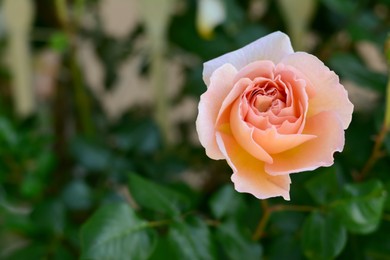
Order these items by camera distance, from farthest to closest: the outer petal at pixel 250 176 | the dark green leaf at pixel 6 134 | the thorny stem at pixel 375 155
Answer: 1. the dark green leaf at pixel 6 134
2. the thorny stem at pixel 375 155
3. the outer petal at pixel 250 176

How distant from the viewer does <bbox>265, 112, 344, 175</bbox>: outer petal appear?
0.75 ft

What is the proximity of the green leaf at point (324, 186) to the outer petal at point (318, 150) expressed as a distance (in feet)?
0.30

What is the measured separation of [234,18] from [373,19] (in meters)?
0.12

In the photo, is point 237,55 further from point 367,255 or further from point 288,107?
point 367,255

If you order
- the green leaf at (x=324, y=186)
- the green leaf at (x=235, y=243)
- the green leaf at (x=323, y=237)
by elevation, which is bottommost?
the green leaf at (x=235, y=243)

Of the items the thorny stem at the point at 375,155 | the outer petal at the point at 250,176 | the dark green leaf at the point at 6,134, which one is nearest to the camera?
the outer petal at the point at 250,176

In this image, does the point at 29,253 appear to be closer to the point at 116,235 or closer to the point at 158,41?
the point at 116,235

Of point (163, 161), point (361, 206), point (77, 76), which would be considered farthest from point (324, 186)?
point (77, 76)

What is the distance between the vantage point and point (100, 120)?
0.63 meters

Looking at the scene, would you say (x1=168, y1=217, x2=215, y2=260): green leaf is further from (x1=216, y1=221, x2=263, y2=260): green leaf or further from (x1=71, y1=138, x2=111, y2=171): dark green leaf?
(x1=71, y1=138, x2=111, y2=171): dark green leaf

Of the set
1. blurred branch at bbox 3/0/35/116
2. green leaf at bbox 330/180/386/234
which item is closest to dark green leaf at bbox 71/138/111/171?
blurred branch at bbox 3/0/35/116

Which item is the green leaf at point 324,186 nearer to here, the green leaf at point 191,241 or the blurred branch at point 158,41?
the green leaf at point 191,241

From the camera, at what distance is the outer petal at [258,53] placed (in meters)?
0.25

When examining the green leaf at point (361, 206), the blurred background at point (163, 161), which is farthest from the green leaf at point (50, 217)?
the green leaf at point (361, 206)
